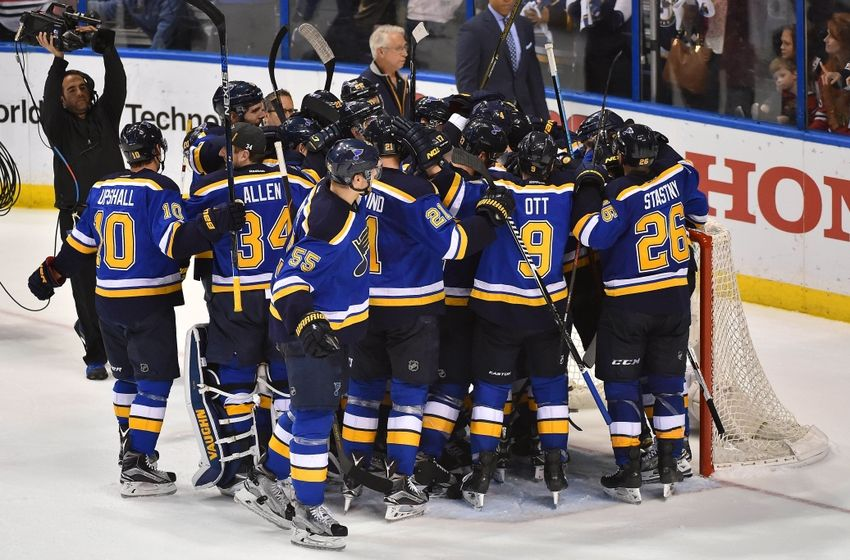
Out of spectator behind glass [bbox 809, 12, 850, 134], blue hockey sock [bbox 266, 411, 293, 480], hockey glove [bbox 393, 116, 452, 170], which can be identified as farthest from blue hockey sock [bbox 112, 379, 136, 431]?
spectator behind glass [bbox 809, 12, 850, 134]

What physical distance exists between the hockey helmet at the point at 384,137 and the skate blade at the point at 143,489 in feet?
4.75

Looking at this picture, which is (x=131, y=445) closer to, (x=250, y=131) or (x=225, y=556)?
(x=225, y=556)

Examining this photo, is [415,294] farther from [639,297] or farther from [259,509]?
[259,509]

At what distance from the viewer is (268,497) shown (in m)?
5.06

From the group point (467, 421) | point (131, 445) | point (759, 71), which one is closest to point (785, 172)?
point (759, 71)

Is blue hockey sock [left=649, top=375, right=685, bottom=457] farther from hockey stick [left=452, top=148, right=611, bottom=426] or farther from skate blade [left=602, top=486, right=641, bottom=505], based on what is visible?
hockey stick [left=452, top=148, right=611, bottom=426]

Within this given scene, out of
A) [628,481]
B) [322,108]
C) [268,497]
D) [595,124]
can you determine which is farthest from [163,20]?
[628,481]

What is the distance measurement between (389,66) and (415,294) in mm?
2105

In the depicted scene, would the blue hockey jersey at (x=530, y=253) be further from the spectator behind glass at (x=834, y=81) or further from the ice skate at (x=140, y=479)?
the spectator behind glass at (x=834, y=81)

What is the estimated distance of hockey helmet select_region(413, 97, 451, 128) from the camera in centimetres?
600

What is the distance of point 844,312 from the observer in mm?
7602

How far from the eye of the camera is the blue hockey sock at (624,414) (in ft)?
17.2

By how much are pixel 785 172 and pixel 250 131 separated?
3.51 metres

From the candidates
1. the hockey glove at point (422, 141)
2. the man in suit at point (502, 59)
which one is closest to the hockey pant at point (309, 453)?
the hockey glove at point (422, 141)
